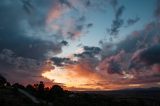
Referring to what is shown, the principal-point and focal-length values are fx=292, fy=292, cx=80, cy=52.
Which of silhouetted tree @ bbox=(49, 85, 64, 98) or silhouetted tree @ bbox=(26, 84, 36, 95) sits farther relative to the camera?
silhouetted tree @ bbox=(26, 84, 36, 95)

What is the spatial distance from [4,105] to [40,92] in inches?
1821

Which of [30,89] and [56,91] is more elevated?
[30,89]

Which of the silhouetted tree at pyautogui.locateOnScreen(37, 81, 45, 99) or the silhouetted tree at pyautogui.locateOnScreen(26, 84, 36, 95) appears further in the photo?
the silhouetted tree at pyautogui.locateOnScreen(26, 84, 36, 95)

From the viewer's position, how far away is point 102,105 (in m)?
89.0

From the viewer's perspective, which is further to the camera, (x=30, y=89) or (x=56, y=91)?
(x=30, y=89)

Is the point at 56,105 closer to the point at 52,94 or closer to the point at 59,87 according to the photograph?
the point at 52,94

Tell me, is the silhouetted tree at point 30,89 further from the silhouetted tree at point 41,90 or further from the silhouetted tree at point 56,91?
the silhouetted tree at point 56,91

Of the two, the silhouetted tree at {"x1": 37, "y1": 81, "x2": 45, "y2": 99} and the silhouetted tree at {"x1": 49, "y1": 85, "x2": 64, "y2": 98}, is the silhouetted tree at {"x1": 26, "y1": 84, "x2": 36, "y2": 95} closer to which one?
the silhouetted tree at {"x1": 37, "y1": 81, "x2": 45, "y2": 99}

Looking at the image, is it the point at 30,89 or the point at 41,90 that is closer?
the point at 41,90

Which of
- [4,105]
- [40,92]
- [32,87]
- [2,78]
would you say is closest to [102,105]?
[4,105]

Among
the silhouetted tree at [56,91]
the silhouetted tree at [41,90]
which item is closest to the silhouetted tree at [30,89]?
the silhouetted tree at [41,90]

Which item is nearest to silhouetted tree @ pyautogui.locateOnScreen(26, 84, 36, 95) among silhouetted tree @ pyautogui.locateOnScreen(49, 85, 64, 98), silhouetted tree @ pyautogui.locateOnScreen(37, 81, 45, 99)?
silhouetted tree @ pyautogui.locateOnScreen(37, 81, 45, 99)

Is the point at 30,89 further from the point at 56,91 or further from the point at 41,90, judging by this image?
the point at 56,91

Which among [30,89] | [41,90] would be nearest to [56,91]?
[41,90]
